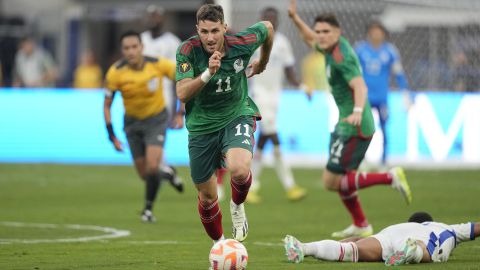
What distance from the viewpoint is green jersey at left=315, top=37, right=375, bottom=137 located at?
12516 millimetres

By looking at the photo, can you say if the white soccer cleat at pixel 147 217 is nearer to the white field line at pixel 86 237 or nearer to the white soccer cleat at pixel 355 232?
the white field line at pixel 86 237

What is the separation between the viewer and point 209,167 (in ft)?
33.5

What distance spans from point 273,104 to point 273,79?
1.54 feet

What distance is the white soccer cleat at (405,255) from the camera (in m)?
Answer: 9.30

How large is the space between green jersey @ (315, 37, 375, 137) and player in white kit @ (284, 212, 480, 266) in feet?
9.92

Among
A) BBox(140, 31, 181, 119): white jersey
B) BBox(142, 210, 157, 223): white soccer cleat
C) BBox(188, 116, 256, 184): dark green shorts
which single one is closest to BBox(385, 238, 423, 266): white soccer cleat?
BBox(188, 116, 256, 184): dark green shorts

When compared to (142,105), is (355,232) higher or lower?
lower

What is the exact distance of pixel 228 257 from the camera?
9.04 m

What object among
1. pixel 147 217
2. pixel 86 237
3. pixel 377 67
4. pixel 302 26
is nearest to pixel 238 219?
Answer: pixel 86 237

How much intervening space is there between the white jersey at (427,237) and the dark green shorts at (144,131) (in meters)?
5.70

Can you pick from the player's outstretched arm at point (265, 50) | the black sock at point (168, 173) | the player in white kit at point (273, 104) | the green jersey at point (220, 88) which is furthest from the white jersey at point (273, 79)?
the green jersey at point (220, 88)

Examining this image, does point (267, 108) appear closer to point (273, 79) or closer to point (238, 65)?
point (273, 79)

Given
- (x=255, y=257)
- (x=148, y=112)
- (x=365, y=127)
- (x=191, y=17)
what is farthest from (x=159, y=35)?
(x=191, y=17)

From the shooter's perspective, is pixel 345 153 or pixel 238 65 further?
pixel 345 153
